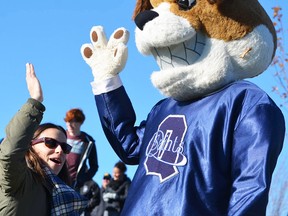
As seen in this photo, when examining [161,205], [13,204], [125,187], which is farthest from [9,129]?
[125,187]

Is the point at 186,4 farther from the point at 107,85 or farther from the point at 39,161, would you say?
the point at 39,161

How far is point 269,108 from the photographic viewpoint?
327 cm

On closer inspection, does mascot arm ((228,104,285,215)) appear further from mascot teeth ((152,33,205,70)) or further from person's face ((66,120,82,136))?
person's face ((66,120,82,136))

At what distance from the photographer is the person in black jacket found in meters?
9.70

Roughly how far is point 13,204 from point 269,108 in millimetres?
1490

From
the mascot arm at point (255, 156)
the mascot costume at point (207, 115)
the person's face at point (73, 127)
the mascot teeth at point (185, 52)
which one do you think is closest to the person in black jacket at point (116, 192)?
the person's face at point (73, 127)

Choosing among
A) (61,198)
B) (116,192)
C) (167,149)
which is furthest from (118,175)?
(167,149)

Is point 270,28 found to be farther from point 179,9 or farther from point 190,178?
point 190,178

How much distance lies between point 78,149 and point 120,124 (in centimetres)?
366

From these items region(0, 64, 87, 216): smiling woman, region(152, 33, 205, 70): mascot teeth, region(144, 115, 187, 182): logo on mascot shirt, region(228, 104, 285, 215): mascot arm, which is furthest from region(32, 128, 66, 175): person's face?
region(228, 104, 285, 215): mascot arm

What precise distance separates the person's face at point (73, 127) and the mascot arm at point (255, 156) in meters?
4.36

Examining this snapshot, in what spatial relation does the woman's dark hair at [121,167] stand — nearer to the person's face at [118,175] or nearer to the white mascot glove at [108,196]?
the person's face at [118,175]

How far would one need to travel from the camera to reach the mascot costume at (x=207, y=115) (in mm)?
3223

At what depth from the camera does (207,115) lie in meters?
3.40
